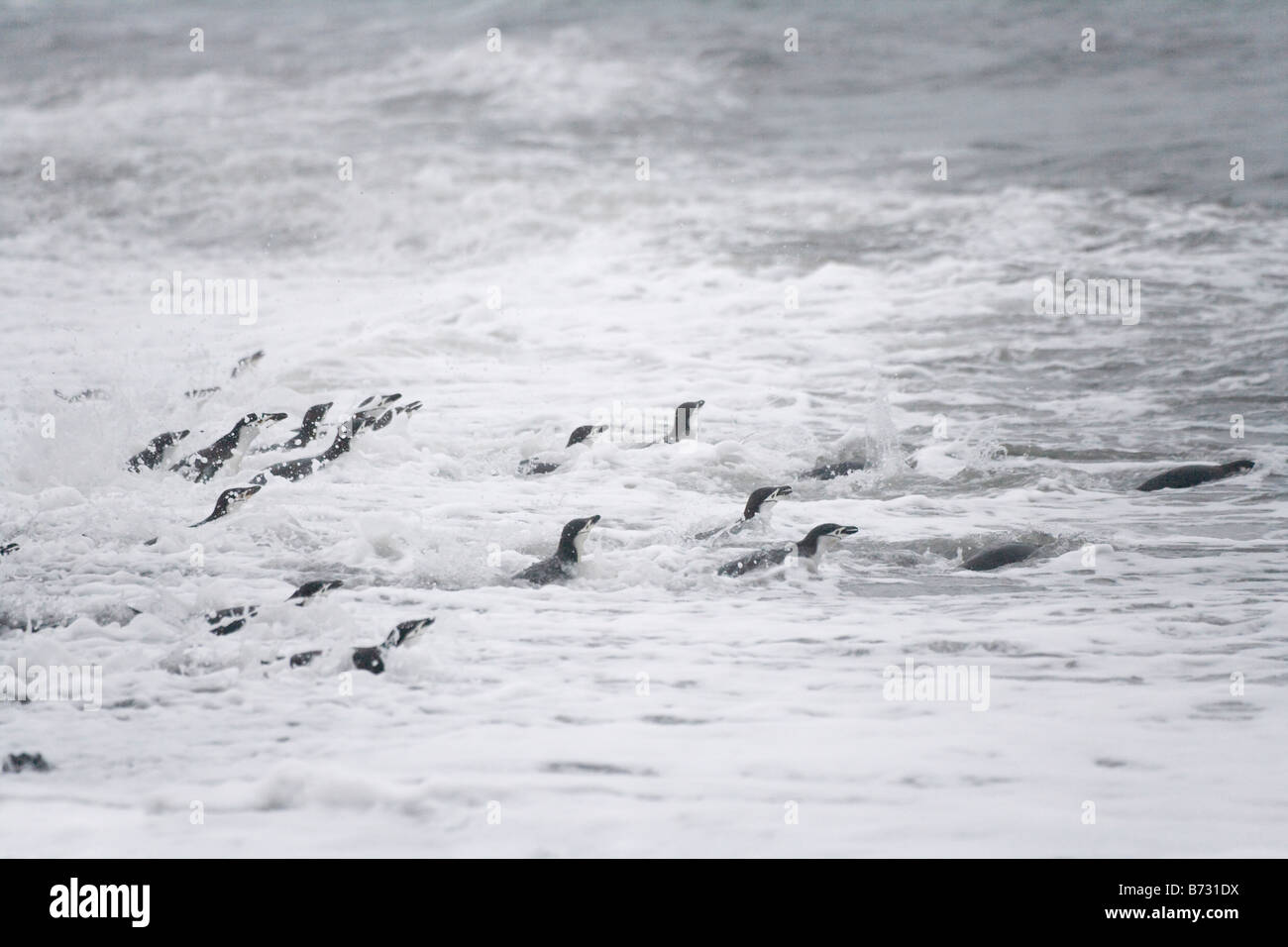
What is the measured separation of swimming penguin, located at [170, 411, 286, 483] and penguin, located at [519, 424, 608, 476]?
1818 mm

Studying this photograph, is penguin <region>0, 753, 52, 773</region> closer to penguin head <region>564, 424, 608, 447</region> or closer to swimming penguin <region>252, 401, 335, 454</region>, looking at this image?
swimming penguin <region>252, 401, 335, 454</region>

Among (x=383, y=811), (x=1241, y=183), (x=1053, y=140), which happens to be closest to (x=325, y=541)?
(x=383, y=811)

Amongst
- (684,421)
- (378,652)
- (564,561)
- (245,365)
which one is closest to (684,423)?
(684,421)

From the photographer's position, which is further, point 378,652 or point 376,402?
point 376,402

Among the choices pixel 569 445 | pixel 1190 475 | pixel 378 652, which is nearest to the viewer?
pixel 378 652

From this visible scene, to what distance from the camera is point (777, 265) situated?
50.4 ft

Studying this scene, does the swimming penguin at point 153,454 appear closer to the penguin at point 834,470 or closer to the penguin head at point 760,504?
the penguin head at point 760,504

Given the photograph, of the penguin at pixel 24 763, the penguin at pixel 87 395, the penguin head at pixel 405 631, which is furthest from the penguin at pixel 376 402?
the penguin at pixel 24 763

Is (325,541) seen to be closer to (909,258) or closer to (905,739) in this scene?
(905,739)

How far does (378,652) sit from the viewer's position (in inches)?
191

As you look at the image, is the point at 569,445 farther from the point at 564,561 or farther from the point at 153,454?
the point at 153,454

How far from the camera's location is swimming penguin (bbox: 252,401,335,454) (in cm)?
861

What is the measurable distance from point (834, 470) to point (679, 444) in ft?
→ 4.21

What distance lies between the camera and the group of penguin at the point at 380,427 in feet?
17.1
